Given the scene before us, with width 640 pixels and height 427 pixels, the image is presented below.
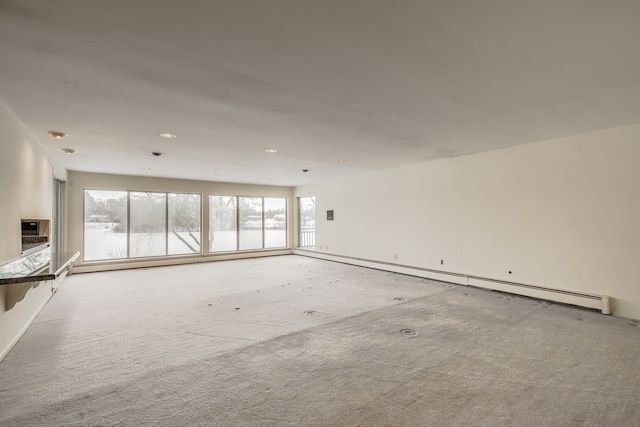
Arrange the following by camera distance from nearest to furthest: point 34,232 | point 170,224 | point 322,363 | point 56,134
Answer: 1. point 322,363
2. point 56,134
3. point 34,232
4. point 170,224

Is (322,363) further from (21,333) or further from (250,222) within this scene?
(250,222)

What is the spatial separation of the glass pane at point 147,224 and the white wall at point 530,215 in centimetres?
591

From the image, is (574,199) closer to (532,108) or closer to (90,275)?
(532,108)

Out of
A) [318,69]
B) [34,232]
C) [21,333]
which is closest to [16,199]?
[34,232]

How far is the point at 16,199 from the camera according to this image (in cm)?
348

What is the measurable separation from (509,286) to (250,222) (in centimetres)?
752

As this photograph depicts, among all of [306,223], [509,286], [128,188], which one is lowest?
[509,286]

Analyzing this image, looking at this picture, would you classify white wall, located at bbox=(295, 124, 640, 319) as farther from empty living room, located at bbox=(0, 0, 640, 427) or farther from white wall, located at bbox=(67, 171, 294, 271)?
white wall, located at bbox=(67, 171, 294, 271)

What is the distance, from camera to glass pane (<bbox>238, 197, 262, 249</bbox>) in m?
10.1

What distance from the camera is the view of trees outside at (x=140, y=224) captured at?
25.6ft

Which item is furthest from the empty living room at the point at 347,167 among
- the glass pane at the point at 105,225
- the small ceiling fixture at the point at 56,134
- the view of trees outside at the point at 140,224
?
the view of trees outside at the point at 140,224

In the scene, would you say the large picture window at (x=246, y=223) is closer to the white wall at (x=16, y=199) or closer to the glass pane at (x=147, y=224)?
the glass pane at (x=147, y=224)

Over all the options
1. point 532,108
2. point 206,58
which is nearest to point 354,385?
point 206,58

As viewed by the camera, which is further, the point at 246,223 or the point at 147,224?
the point at 246,223
